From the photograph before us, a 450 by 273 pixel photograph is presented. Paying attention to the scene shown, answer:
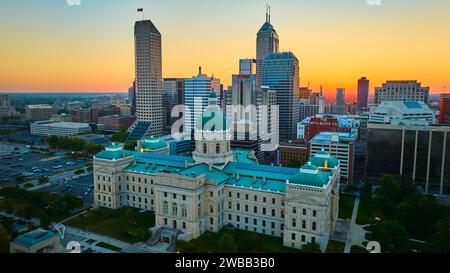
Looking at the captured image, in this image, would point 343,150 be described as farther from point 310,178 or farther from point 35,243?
point 35,243

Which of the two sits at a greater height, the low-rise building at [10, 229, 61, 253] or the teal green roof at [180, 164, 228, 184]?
the teal green roof at [180, 164, 228, 184]

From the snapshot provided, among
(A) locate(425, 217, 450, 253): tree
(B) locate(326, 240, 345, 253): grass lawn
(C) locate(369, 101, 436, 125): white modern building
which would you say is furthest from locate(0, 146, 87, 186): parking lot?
(C) locate(369, 101, 436, 125): white modern building

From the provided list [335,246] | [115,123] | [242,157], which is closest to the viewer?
[335,246]

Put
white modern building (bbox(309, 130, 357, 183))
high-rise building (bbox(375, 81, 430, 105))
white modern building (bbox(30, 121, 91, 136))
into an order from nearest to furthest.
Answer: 1. white modern building (bbox(309, 130, 357, 183))
2. high-rise building (bbox(375, 81, 430, 105))
3. white modern building (bbox(30, 121, 91, 136))

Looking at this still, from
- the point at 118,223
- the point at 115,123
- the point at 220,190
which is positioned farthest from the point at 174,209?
the point at 115,123

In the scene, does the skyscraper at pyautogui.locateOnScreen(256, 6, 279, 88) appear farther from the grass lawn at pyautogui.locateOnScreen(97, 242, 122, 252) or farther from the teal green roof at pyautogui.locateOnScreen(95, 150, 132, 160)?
the grass lawn at pyautogui.locateOnScreen(97, 242, 122, 252)

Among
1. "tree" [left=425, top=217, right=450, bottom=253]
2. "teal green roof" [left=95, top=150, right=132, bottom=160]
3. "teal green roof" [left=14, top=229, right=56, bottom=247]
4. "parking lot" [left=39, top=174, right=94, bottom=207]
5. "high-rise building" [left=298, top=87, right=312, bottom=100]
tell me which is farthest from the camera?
"high-rise building" [left=298, top=87, right=312, bottom=100]
